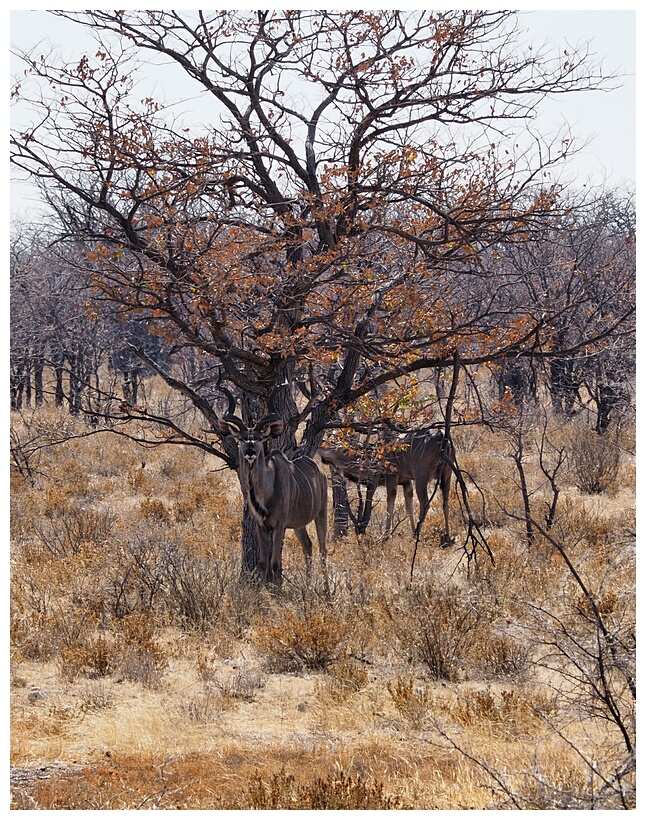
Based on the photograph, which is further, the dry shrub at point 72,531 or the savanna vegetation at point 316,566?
the dry shrub at point 72,531

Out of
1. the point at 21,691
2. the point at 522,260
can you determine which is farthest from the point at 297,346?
the point at 522,260

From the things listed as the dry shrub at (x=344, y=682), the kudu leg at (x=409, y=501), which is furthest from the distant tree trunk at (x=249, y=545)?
the kudu leg at (x=409, y=501)

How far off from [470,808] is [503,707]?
1715 millimetres

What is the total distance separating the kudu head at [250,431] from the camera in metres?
9.91

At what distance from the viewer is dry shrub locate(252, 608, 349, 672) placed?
7.96m

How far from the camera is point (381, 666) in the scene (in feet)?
26.1

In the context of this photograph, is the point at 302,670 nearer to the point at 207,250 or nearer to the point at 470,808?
the point at 470,808

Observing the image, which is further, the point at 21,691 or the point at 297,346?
the point at 297,346

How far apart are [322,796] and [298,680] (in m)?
2.67

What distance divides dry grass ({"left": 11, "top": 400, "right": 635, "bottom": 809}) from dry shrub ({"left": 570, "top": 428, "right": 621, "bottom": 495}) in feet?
13.8

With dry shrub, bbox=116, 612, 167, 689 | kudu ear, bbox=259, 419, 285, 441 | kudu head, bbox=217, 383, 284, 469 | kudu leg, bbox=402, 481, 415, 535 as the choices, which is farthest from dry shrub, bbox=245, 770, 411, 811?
kudu leg, bbox=402, 481, 415, 535

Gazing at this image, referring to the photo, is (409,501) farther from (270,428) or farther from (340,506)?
(270,428)

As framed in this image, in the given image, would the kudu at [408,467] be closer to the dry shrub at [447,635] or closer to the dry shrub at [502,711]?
the dry shrub at [447,635]

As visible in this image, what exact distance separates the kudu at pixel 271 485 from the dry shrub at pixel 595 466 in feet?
22.9
